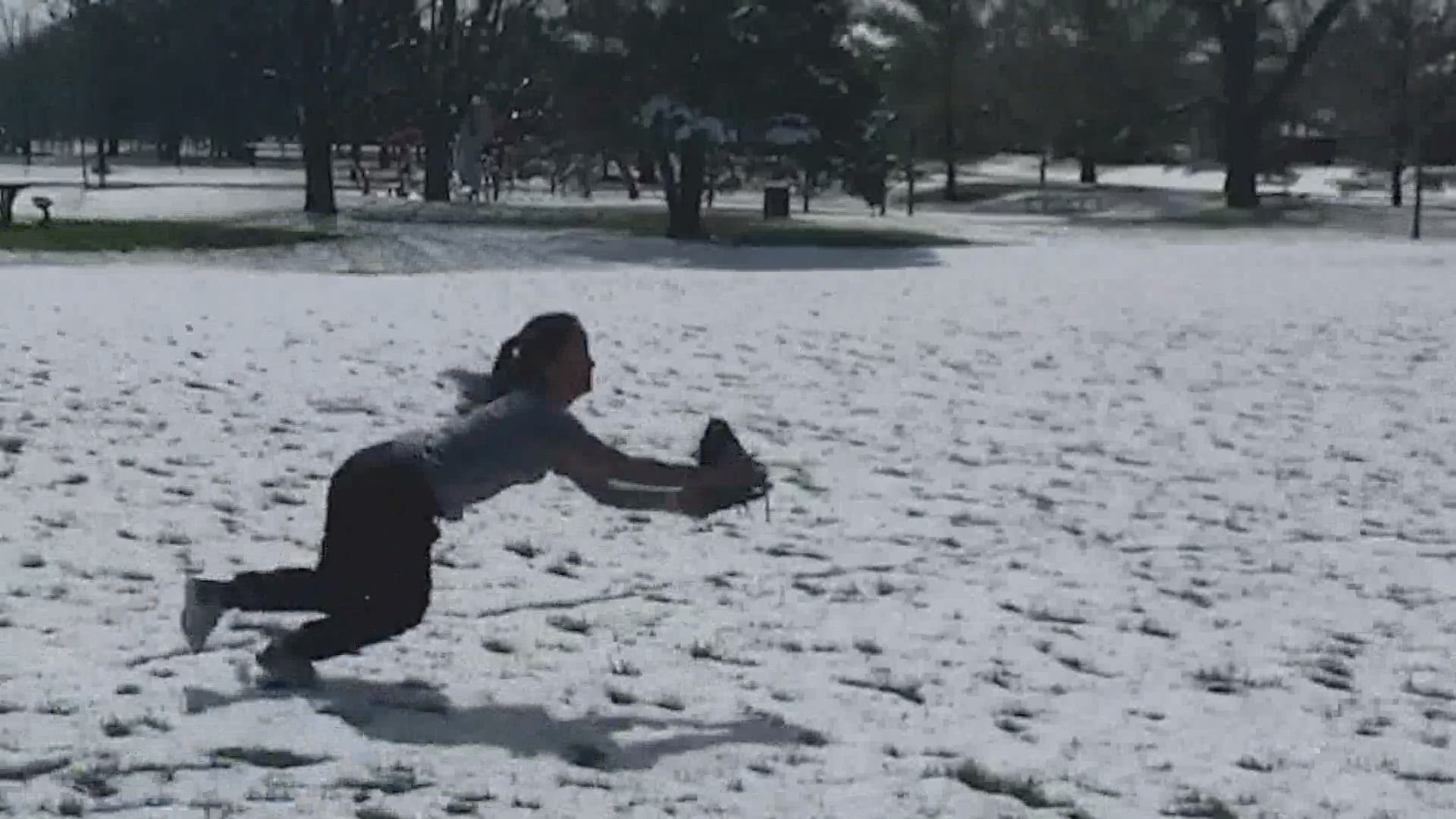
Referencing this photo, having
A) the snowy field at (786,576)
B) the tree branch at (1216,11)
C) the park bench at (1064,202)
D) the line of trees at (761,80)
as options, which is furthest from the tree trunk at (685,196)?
the tree branch at (1216,11)

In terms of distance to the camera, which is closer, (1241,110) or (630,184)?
(630,184)

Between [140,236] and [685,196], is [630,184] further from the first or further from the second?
[140,236]

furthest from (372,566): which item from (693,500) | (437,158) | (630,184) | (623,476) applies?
(630,184)

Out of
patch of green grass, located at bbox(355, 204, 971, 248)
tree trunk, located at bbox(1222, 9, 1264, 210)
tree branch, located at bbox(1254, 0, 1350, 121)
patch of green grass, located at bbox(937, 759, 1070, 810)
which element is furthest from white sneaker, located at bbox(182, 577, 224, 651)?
tree branch, located at bbox(1254, 0, 1350, 121)

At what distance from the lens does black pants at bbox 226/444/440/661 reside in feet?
20.9

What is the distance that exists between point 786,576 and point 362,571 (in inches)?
121

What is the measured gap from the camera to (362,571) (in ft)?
21.1

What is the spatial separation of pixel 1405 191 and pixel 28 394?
65968 millimetres

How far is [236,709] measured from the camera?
6477mm

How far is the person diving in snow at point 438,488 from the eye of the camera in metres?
6.29

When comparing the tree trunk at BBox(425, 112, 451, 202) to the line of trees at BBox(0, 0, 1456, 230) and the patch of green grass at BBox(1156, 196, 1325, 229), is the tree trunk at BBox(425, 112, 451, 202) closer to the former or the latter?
the line of trees at BBox(0, 0, 1456, 230)

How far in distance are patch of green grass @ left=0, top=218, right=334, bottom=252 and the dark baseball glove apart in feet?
74.1

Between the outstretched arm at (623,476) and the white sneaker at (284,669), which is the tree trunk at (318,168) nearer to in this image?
the white sneaker at (284,669)

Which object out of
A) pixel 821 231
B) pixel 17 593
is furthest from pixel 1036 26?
pixel 17 593
